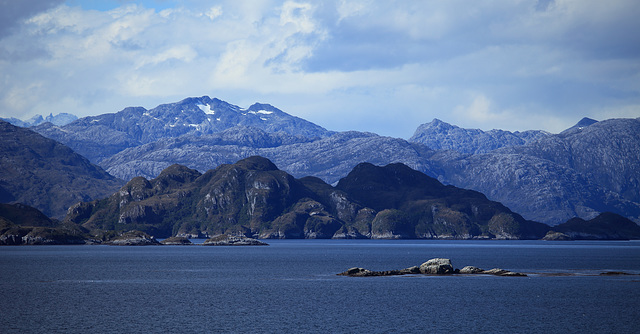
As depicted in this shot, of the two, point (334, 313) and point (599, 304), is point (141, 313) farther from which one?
point (599, 304)

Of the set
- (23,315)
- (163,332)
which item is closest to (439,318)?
Answer: (163,332)

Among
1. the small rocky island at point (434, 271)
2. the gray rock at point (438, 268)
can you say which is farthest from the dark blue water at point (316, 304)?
the gray rock at point (438, 268)

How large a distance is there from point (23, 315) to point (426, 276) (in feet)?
319

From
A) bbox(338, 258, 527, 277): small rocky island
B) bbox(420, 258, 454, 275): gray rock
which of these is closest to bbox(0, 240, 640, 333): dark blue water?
bbox(338, 258, 527, 277): small rocky island

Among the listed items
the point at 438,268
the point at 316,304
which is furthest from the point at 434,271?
the point at 316,304

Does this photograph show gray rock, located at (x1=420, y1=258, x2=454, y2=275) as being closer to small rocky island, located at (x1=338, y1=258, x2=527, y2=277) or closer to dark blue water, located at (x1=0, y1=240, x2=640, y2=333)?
small rocky island, located at (x1=338, y1=258, x2=527, y2=277)

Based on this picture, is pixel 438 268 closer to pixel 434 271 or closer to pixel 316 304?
pixel 434 271

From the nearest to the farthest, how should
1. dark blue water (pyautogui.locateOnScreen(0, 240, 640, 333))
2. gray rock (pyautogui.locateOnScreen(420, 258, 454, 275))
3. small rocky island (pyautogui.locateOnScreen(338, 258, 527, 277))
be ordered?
dark blue water (pyautogui.locateOnScreen(0, 240, 640, 333)), small rocky island (pyautogui.locateOnScreen(338, 258, 527, 277)), gray rock (pyautogui.locateOnScreen(420, 258, 454, 275))

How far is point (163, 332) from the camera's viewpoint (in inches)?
3543

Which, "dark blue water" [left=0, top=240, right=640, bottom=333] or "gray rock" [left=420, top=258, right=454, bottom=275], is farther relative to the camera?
"gray rock" [left=420, top=258, right=454, bottom=275]

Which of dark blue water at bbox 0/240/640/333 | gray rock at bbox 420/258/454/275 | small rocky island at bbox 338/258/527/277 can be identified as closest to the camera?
dark blue water at bbox 0/240/640/333

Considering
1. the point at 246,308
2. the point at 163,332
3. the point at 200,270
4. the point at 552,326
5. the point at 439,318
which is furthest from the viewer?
the point at 200,270

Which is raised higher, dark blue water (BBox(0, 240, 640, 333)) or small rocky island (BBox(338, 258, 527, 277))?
small rocky island (BBox(338, 258, 527, 277))

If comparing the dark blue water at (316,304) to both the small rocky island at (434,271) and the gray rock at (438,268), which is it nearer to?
the small rocky island at (434,271)
